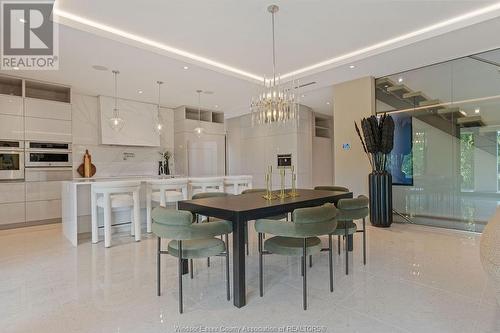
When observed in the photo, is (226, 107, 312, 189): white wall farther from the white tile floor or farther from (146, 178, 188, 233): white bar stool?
the white tile floor

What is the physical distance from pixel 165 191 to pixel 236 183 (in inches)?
57.6

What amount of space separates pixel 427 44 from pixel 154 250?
4945 mm

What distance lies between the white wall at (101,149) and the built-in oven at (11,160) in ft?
3.19

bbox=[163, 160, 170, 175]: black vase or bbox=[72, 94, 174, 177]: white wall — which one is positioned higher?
bbox=[72, 94, 174, 177]: white wall

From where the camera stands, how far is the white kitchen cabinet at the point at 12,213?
4.77 meters

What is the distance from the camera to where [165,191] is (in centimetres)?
448

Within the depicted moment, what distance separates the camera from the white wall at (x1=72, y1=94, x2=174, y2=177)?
591cm

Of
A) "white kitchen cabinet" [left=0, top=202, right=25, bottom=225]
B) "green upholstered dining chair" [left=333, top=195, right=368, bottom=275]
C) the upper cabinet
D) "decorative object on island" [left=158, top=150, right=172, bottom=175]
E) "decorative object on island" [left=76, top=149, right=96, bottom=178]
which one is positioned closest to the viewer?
"green upholstered dining chair" [left=333, top=195, right=368, bottom=275]

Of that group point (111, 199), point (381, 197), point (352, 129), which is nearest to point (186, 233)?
point (111, 199)

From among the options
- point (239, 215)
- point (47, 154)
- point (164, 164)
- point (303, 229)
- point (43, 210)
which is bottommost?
point (43, 210)

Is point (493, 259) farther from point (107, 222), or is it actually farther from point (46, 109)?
point (46, 109)

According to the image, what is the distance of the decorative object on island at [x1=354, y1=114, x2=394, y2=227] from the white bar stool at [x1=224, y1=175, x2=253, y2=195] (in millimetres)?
2369

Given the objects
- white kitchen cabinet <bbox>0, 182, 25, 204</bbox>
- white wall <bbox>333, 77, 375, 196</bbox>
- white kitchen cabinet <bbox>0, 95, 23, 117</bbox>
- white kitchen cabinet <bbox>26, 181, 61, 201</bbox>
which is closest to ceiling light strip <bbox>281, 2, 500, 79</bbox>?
white wall <bbox>333, 77, 375, 196</bbox>

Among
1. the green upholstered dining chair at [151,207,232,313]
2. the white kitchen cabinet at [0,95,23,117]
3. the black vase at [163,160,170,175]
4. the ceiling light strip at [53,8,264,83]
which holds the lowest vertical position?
the green upholstered dining chair at [151,207,232,313]
